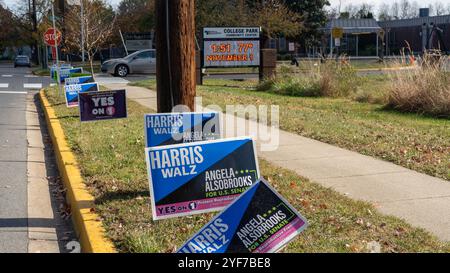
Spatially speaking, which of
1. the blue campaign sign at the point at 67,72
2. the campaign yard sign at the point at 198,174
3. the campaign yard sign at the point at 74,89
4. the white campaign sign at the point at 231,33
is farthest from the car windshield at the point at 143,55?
the campaign yard sign at the point at 198,174

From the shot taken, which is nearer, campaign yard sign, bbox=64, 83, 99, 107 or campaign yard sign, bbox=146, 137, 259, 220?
Answer: campaign yard sign, bbox=146, 137, 259, 220

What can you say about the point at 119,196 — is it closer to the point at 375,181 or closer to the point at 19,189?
the point at 19,189

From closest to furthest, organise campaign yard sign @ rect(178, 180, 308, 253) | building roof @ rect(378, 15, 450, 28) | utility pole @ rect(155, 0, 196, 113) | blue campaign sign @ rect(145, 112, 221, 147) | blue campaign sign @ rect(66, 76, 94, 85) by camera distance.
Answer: campaign yard sign @ rect(178, 180, 308, 253) < blue campaign sign @ rect(145, 112, 221, 147) < utility pole @ rect(155, 0, 196, 113) < blue campaign sign @ rect(66, 76, 94, 85) < building roof @ rect(378, 15, 450, 28)

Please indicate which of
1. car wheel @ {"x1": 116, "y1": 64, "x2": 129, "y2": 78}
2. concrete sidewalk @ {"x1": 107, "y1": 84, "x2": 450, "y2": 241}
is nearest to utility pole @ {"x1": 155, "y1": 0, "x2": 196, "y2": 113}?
concrete sidewalk @ {"x1": 107, "y1": 84, "x2": 450, "y2": 241}

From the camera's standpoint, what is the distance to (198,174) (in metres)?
4.77

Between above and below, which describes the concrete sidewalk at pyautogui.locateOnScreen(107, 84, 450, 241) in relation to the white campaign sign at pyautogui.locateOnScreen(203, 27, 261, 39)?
below

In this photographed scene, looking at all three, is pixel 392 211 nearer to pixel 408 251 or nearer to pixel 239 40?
pixel 408 251

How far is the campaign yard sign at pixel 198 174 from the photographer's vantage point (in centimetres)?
471

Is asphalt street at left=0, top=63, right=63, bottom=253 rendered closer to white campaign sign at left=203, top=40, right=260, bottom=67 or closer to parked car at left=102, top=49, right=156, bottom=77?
white campaign sign at left=203, top=40, right=260, bottom=67

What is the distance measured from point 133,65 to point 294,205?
28.0 meters

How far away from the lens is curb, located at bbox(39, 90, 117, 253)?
4965mm

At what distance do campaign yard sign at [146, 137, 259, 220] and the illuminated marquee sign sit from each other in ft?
62.4

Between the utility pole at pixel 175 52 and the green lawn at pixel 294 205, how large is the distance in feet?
3.69
